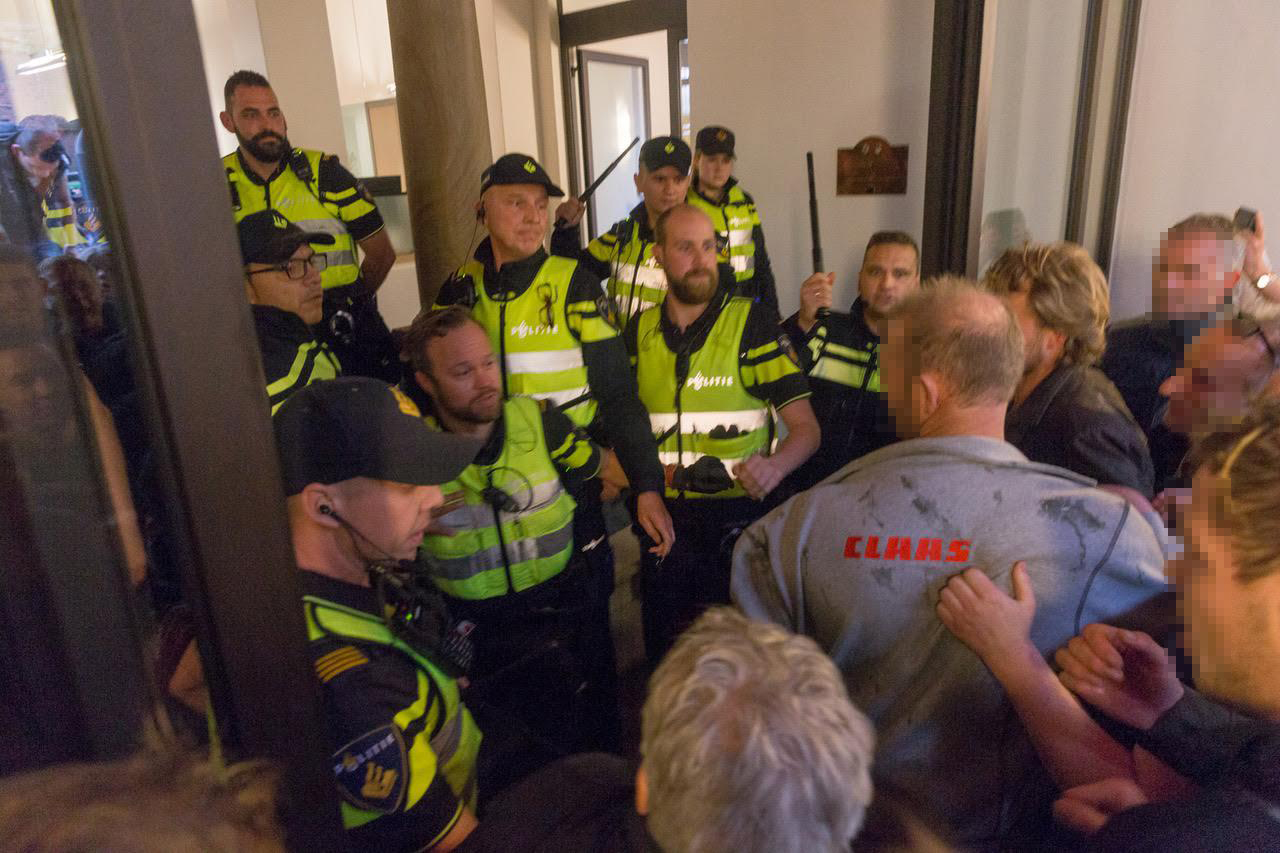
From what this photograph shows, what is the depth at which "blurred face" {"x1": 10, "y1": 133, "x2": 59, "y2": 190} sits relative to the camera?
2.27 ft

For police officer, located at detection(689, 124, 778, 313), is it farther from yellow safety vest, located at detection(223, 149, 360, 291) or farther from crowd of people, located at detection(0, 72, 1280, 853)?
yellow safety vest, located at detection(223, 149, 360, 291)

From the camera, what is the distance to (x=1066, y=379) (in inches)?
67.0

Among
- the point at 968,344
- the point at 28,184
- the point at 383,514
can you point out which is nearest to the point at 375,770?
the point at 383,514

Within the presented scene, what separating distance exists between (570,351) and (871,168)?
6.37 feet

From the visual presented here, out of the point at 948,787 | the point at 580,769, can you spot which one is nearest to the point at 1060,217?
the point at 948,787

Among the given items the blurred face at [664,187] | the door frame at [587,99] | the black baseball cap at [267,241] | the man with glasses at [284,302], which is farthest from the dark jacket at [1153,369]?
the door frame at [587,99]

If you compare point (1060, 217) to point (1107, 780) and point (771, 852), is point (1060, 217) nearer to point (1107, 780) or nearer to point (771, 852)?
point (1107, 780)

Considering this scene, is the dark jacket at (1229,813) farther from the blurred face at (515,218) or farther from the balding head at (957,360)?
the blurred face at (515,218)

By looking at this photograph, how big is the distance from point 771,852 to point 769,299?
3.00 meters

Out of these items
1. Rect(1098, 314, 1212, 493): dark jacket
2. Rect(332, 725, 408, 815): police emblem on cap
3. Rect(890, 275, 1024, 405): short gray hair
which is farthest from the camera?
Rect(1098, 314, 1212, 493): dark jacket

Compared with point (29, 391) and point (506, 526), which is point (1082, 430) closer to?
point (506, 526)

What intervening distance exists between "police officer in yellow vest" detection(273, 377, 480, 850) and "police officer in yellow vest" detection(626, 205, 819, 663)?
3.06 feet

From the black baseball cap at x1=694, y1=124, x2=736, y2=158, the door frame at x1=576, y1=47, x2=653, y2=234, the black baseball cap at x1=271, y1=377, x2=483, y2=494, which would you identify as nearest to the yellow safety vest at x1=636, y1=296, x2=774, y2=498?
the black baseball cap at x1=271, y1=377, x2=483, y2=494

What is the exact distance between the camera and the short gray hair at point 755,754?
2.06ft
